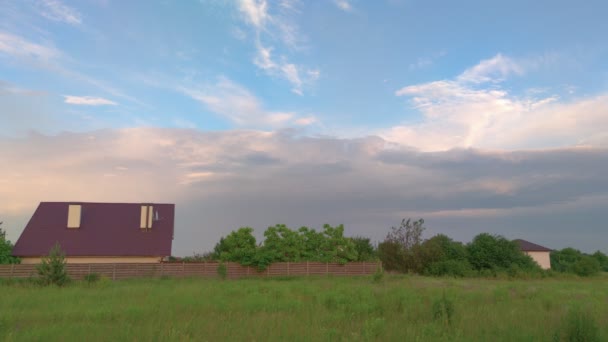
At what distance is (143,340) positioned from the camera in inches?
300

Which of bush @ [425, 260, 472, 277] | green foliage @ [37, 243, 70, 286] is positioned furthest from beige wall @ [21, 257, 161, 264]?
bush @ [425, 260, 472, 277]

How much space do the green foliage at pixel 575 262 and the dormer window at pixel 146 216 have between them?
34.1 metres

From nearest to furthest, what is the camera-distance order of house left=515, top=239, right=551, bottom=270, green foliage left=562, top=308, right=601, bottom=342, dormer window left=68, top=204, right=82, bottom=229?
green foliage left=562, top=308, right=601, bottom=342, dormer window left=68, top=204, right=82, bottom=229, house left=515, top=239, right=551, bottom=270

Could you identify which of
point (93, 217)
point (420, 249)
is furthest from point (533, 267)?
point (93, 217)

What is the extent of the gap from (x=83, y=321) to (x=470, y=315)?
28.6ft

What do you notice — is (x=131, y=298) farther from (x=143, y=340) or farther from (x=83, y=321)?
(x=143, y=340)

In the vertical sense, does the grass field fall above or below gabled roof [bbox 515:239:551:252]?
below

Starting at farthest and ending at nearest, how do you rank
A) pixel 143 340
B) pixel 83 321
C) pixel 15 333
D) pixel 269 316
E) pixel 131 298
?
pixel 131 298
pixel 269 316
pixel 83 321
pixel 15 333
pixel 143 340

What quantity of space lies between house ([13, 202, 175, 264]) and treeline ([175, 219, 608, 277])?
310cm

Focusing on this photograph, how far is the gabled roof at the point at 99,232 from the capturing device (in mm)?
29812

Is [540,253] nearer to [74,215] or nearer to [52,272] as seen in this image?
[74,215]

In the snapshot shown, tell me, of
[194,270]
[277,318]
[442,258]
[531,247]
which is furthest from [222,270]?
[531,247]

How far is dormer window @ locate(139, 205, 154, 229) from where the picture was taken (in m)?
32.2

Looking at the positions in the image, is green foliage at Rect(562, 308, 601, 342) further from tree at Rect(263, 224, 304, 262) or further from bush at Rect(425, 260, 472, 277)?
bush at Rect(425, 260, 472, 277)
